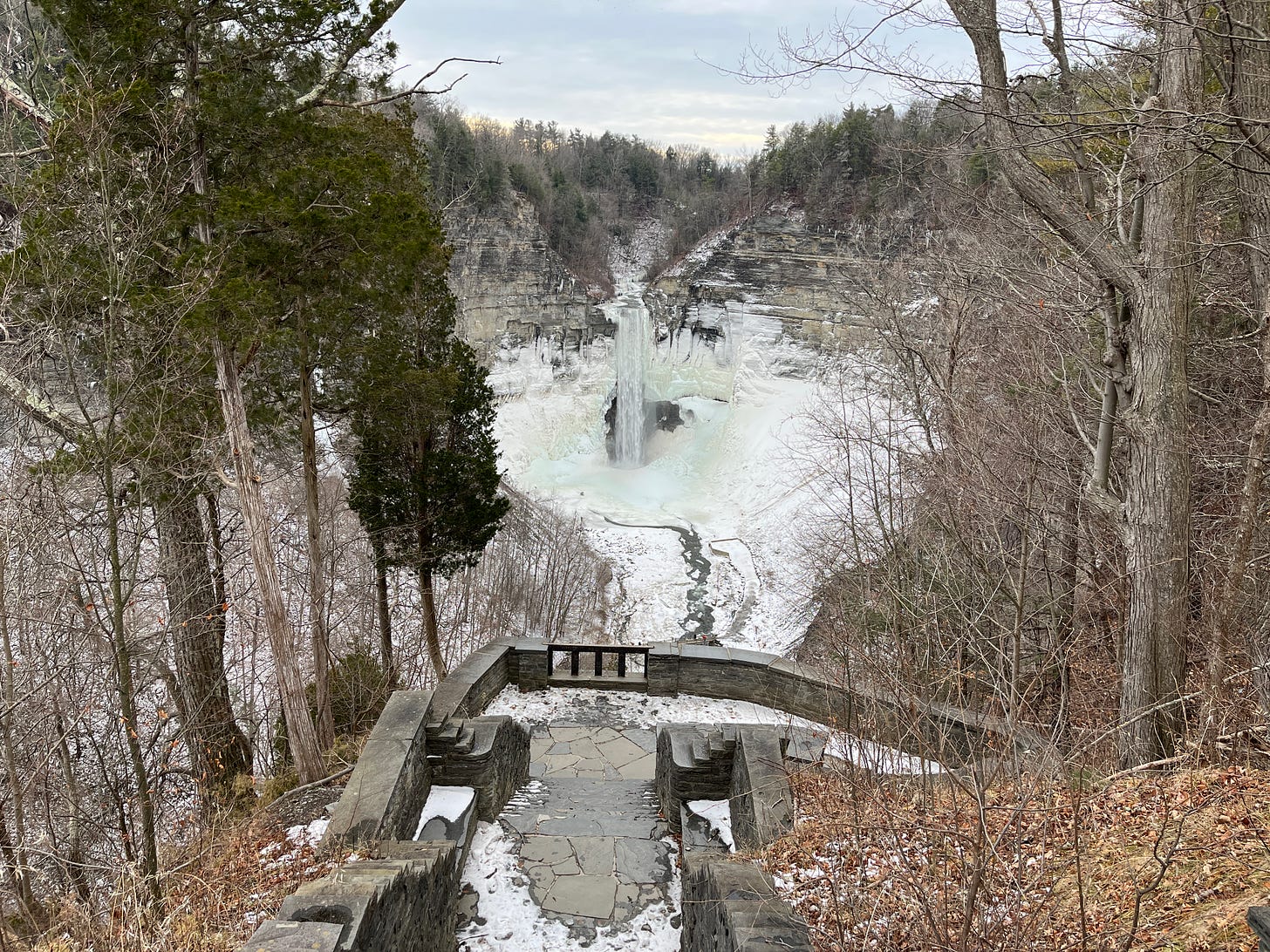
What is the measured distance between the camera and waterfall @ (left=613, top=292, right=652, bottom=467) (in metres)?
34.9

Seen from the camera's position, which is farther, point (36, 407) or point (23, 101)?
point (36, 407)

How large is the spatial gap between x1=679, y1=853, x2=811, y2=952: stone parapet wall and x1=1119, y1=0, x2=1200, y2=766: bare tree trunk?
3.15 meters

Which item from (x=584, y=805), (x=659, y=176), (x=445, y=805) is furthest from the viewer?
(x=659, y=176)

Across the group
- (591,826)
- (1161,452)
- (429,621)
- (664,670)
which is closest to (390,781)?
(591,826)

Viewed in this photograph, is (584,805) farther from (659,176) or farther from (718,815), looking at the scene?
(659,176)

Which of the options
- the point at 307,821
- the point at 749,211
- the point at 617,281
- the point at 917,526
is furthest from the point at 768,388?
the point at 307,821

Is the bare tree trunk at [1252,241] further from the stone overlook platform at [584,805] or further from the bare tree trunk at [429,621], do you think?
the bare tree trunk at [429,621]

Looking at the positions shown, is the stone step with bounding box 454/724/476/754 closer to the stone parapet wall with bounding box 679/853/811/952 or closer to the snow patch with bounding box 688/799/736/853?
the snow patch with bounding box 688/799/736/853

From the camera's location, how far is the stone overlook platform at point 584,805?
3.65 metres

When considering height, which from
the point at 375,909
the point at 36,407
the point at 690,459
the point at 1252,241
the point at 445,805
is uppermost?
the point at 1252,241

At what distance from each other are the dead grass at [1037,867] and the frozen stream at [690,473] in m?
15.6

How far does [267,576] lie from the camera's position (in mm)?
7430

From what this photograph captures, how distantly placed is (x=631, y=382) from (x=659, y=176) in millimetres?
19387

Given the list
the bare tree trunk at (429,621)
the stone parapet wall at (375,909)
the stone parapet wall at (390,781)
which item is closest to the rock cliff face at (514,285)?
the bare tree trunk at (429,621)
